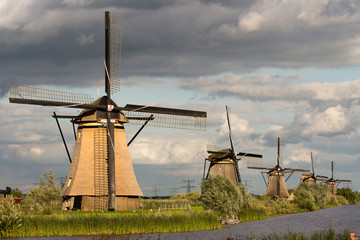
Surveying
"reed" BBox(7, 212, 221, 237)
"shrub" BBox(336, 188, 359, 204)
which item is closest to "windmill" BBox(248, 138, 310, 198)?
"shrub" BBox(336, 188, 359, 204)

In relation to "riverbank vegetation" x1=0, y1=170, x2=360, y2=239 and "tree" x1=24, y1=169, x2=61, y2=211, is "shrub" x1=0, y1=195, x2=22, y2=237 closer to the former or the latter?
"riverbank vegetation" x1=0, y1=170, x2=360, y2=239

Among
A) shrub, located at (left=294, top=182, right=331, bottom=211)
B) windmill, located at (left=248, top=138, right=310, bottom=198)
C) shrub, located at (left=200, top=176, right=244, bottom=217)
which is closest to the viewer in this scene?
shrub, located at (left=200, top=176, right=244, bottom=217)

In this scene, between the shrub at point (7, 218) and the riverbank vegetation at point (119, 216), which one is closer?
the shrub at point (7, 218)

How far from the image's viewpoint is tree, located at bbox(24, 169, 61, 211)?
144ft

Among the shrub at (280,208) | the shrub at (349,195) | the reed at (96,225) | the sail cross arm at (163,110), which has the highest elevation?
the sail cross arm at (163,110)

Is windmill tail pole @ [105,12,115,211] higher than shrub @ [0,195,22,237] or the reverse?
higher

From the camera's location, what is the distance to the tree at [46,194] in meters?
43.8

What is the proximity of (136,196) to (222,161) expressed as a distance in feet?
87.9

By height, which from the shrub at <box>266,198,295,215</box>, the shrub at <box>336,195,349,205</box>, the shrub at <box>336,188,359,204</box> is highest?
the shrub at <box>336,188,359,204</box>

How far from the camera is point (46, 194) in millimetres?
44938

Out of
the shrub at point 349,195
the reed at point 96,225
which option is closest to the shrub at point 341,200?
the shrub at point 349,195

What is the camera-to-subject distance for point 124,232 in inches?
1192

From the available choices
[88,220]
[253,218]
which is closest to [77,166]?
[88,220]

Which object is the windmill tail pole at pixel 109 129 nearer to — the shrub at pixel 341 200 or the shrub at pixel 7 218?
the shrub at pixel 7 218
